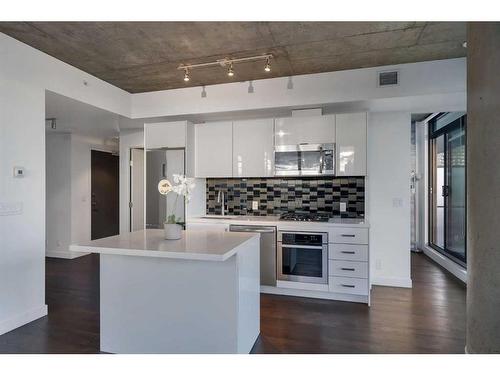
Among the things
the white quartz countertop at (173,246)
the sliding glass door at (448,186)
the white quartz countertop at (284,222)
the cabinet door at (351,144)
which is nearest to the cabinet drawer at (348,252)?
the white quartz countertop at (284,222)

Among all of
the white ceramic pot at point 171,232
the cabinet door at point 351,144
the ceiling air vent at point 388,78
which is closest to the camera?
the white ceramic pot at point 171,232

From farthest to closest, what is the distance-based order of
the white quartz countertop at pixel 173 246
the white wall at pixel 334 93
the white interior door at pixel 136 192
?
the white interior door at pixel 136 192
the white wall at pixel 334 93
the white quartz countertop at pixel 173 246

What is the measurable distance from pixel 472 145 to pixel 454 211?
3.33 m

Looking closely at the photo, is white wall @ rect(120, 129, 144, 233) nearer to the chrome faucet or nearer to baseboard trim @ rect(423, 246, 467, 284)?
the chrome faucet

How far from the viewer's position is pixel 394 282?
3.87 m

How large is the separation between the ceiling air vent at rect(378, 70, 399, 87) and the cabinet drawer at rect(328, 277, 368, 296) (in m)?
2.20

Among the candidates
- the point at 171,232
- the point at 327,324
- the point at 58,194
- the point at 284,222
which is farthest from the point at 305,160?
the point at 58,194

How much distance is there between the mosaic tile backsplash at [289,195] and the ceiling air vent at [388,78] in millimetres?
1187

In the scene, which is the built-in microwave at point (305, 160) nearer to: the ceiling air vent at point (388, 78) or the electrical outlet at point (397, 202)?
the ceiling air vent at point (388, 78)

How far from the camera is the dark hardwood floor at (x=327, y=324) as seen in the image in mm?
2371

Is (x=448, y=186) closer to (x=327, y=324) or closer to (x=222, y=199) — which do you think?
(x=327, y=324)

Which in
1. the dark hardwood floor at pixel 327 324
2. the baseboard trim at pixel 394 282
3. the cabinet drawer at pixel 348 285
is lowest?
the dark hardwood floor at pixel 327 324

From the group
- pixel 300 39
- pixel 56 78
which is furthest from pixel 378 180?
pixel 56 78

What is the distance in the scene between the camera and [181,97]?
4.07m
